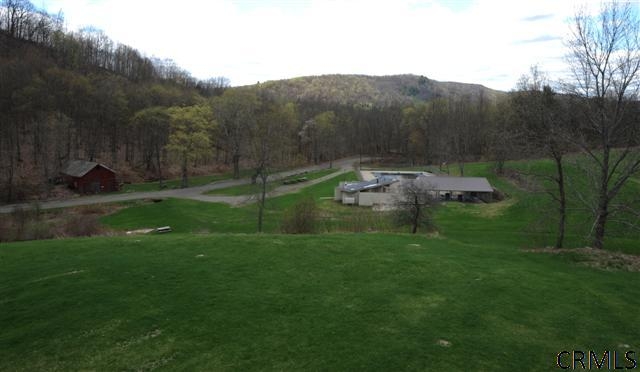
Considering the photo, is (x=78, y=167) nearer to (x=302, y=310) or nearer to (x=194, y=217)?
(x=194, y=217)

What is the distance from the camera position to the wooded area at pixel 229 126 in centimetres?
1953

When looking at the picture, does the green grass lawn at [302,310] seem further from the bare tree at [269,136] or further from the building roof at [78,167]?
the building roof at [78,167]

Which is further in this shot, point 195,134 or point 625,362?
point 195,134

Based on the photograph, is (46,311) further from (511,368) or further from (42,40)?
(42,40)

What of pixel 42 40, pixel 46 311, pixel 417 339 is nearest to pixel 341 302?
pixel 417 339

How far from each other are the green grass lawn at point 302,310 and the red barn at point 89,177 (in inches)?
1718

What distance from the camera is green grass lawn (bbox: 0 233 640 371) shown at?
8609mm

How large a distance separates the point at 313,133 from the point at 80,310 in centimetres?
9353

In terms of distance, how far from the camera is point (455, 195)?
57875 mm

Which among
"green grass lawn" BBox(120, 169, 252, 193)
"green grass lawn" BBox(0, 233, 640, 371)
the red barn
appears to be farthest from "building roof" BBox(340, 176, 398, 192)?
"green grass lawn" BBox(0, 233, 640, 371)

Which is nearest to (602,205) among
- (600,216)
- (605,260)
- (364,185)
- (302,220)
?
(600,216)

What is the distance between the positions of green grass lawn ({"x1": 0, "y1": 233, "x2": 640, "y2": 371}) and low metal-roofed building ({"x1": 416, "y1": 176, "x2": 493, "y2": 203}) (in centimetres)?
4039

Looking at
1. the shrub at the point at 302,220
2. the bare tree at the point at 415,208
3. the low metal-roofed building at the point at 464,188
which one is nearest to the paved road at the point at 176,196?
the shrub at the point at 302,220

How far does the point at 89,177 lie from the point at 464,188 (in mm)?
51199
